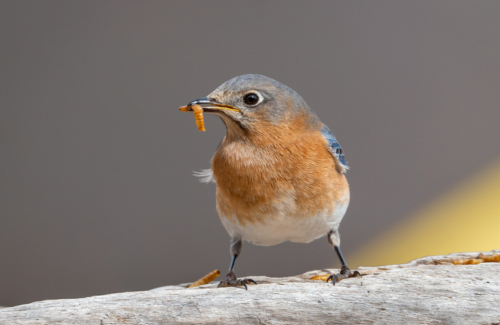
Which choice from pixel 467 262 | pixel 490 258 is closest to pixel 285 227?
pixel 467 262

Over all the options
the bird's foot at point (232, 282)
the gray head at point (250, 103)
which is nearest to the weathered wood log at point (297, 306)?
the bird's foot at point (232, 282)

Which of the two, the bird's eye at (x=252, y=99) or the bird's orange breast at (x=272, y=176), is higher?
the bird's eye at (x=252, y=99)

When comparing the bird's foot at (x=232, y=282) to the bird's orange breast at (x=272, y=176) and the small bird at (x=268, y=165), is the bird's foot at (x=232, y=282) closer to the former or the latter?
the small bird at (x=268, y=165)

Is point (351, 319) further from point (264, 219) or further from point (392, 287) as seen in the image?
point (264, 219)

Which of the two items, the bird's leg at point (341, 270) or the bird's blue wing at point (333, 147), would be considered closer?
the bird's leg at point (341, 270)

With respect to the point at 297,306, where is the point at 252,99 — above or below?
above

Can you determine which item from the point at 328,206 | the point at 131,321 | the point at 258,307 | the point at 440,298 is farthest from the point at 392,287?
the point at 131,321

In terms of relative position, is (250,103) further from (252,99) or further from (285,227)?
(285,227)
